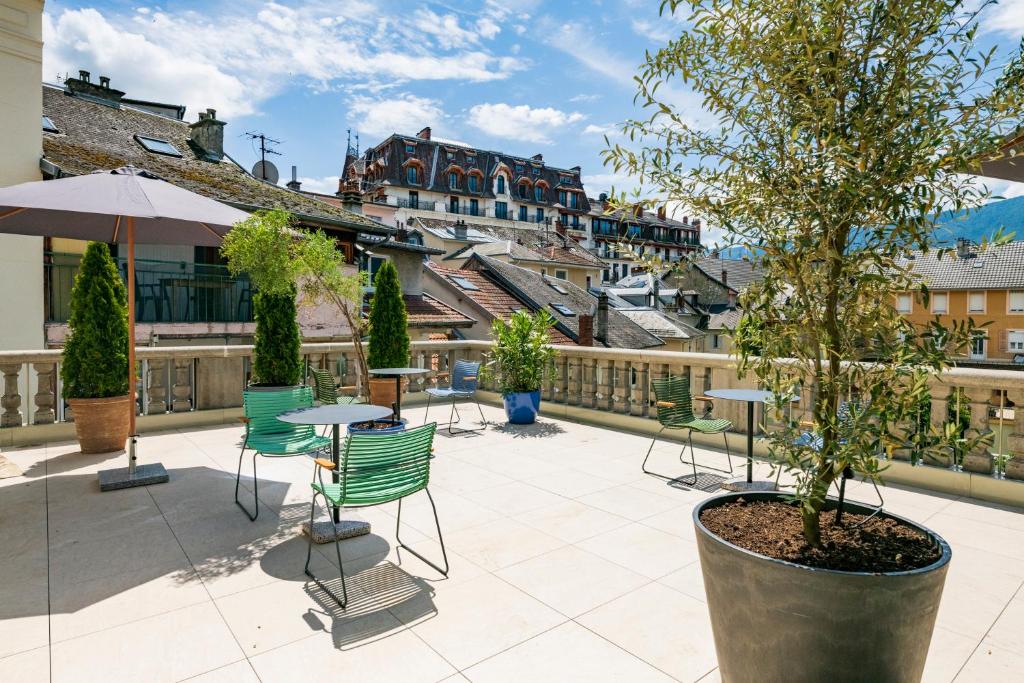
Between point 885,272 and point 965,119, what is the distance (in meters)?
0.60

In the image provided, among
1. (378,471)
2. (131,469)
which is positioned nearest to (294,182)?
(131,469)

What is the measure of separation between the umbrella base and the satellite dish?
19.5m

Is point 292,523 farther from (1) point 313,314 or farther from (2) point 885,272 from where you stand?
(1) point 313,314

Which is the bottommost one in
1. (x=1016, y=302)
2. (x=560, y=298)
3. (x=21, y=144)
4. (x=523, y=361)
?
(x=523, y=361)

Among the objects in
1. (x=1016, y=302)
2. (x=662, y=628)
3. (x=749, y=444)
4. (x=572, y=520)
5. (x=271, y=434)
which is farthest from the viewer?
(x=1016, y=302)

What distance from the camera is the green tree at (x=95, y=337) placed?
6059mm

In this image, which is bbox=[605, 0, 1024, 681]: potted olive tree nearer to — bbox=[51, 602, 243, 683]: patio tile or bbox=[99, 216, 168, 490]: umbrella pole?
bbox=[51, 602, 243, 683]: patio tile

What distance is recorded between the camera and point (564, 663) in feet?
8.38

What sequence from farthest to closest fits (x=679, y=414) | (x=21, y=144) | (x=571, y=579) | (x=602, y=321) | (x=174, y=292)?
(x=602, y=321) < (x=174, y=292) < (x=21, y=144) < (x=679, y=414) < (x=571, y=579)

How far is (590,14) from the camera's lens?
5008mm

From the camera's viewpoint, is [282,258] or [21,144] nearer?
[282,258]

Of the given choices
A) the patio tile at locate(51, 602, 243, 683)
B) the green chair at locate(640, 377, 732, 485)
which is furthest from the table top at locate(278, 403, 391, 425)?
the green chair at locate(640, 377, 732, 485)

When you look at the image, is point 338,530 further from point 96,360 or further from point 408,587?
point 96,360

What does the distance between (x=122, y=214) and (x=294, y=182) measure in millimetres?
25650
